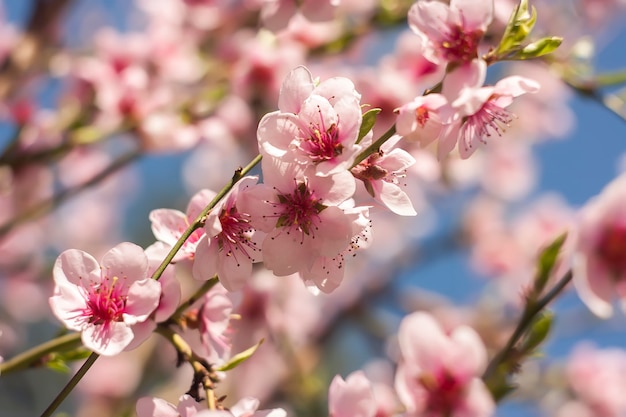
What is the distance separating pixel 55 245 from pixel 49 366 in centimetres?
237

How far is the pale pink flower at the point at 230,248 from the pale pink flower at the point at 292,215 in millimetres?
13

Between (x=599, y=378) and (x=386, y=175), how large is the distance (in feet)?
4.60

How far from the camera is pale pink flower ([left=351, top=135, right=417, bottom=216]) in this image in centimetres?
64

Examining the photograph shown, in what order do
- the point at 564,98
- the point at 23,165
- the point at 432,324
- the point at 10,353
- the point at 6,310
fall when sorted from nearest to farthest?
the point at 432,324 → the point at 23,165 → the point at 10,353 → the point at 6,310 → the point at 564,98

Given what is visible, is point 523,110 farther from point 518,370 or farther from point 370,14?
point 518,370

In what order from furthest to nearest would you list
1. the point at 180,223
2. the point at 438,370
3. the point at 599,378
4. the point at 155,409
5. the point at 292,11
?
the point at 599,378 → the point at 292,11 → the point at 438,370 → the point at 180,223 → the point at 155,409

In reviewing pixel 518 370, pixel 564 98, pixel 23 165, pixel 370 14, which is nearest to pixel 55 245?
pixel 23 165

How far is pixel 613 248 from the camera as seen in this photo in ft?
2.51

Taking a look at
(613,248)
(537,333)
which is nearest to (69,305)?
(537,333)

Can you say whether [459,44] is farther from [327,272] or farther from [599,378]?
[599,378]

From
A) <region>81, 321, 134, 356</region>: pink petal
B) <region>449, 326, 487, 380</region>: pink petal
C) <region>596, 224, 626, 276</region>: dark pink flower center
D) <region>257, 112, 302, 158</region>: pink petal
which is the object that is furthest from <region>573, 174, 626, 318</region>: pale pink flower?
<region>81, 321, 134, 356</region>: pink petal

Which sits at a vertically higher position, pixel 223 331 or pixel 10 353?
pixel 223 331

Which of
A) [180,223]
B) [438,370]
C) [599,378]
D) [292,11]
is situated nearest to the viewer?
[180,223]

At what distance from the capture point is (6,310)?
238 cm
